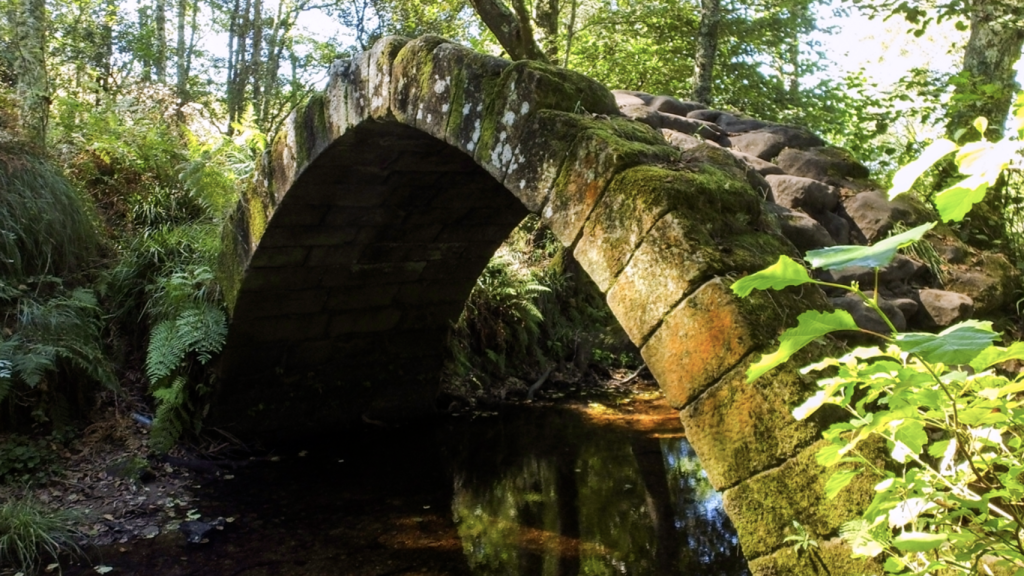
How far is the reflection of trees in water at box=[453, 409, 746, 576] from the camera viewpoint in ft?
14.3

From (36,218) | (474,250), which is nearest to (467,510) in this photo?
(474,250)

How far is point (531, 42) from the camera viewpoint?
798 centimetres

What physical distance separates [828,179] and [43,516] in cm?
459

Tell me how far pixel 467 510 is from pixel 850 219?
3.12 m

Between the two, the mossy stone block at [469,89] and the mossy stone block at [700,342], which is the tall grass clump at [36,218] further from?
the mossy stone block at [700,342]

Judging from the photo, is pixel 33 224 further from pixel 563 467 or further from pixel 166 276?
pixel 563 467

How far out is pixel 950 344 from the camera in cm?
108

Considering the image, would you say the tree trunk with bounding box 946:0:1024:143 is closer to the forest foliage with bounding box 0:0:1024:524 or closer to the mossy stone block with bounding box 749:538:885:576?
the forest foliage with bounding box 0:0:1024:524

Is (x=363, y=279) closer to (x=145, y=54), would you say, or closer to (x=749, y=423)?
(x=749, y=423)

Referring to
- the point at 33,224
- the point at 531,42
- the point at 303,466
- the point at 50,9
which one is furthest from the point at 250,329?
the point at 50,9

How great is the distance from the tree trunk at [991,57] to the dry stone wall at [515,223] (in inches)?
66.4

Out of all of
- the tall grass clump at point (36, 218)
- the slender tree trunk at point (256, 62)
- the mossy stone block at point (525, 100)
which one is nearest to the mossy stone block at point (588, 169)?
the mossy stone block at point (525, 100)

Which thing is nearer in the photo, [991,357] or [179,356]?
[991,357]

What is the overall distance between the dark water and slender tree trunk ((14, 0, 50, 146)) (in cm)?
363
